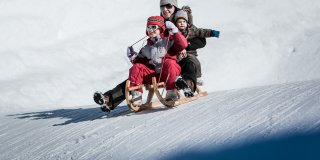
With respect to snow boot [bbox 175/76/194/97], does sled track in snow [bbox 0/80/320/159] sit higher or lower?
lower

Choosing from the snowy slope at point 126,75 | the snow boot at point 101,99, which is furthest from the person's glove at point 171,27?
the snow boot at point 101,99

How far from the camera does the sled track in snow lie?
2275 millimetres

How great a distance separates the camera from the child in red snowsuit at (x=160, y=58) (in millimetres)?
3781

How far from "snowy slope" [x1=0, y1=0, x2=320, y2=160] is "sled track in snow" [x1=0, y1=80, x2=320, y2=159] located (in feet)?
0.03

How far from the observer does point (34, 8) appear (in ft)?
36.0

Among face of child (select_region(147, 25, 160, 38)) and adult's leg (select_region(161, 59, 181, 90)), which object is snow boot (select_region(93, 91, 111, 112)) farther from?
face of child (select_region(147, 25, 160, 38))

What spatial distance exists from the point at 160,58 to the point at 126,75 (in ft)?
16.4

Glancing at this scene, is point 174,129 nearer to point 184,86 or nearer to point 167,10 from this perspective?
point 184,86

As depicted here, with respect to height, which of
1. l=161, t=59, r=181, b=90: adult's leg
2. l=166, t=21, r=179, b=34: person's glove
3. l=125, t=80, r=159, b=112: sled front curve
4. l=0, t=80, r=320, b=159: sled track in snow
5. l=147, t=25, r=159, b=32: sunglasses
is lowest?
l=0, t=80, r=320, b=159: sled track in snow

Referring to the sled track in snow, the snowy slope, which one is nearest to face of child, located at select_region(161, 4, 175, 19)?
the snowy slope

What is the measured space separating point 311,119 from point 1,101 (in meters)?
6.74

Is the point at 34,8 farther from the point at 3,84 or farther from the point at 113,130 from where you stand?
the point at 113,130

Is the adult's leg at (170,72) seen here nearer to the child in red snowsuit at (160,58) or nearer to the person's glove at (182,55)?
the child in red snowsuit at (160,58)

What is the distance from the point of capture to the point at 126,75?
8875mm
